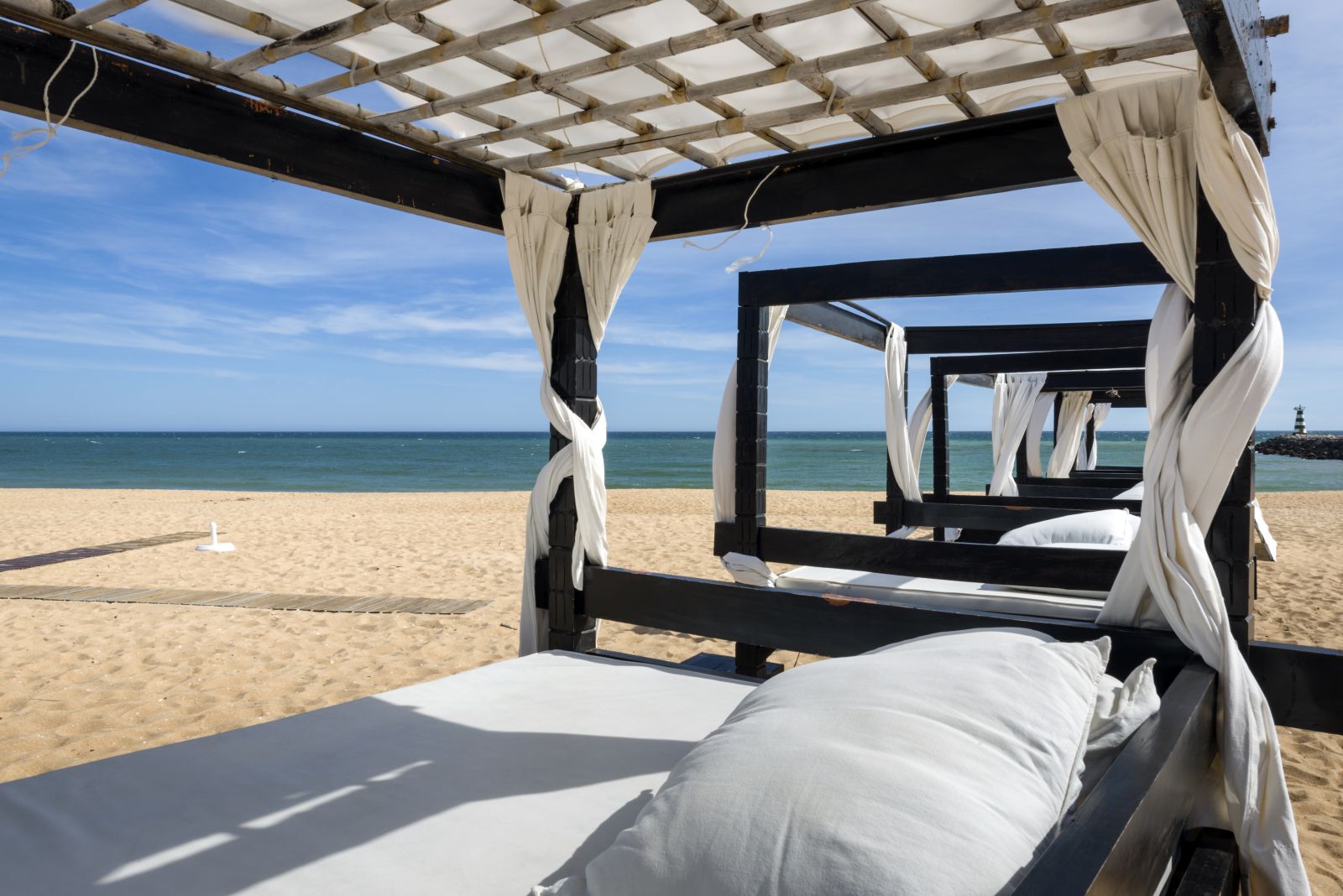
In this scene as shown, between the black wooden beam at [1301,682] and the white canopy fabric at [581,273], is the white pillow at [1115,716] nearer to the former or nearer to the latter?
the black wooden beam at [1301,682]

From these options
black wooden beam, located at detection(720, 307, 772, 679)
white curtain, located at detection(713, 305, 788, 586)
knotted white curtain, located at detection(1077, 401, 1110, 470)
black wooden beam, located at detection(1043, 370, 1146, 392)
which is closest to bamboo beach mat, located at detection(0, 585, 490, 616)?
white curtain, located at detection(713, 305, 788, 586)

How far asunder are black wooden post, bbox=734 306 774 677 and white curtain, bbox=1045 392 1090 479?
827cm

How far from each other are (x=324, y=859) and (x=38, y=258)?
5305 centimetres

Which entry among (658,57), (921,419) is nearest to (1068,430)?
(921,419)

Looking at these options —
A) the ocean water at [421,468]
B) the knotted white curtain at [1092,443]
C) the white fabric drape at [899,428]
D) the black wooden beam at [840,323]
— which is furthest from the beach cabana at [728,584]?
the ocean water at [421,468]

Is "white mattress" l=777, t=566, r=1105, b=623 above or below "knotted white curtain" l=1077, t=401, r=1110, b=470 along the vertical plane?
below

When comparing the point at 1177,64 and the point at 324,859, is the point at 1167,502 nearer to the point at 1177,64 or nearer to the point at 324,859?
the point at 1177,64

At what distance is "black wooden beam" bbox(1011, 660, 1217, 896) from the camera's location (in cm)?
84

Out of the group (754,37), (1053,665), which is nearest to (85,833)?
(1053,665)

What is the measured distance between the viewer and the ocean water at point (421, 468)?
26750 millimetres

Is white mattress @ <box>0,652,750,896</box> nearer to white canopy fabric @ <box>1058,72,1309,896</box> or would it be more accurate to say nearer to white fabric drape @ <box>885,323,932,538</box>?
white canopy fabric @ <box>1058,72,1309,896</box>

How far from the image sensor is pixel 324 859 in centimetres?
147

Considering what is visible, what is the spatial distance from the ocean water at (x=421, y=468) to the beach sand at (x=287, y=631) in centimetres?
1591

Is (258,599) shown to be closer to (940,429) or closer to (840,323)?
(840,323)
